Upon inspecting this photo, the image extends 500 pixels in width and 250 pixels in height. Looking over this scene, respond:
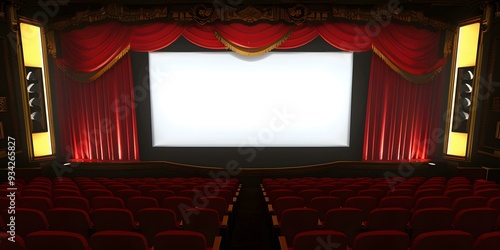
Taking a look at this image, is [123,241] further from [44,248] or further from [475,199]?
[475,199]

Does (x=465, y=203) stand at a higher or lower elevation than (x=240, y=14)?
lower

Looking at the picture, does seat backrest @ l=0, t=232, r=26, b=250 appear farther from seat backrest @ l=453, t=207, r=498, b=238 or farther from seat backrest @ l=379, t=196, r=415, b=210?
seat backrest @ l=453, t=207, r=498, b=238

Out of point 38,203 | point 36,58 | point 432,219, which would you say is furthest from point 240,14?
point 432,219

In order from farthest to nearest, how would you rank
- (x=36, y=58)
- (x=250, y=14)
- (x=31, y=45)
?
(x=36, y=58) → (x=31, y=45) → (x=250, y=14)

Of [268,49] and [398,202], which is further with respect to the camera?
[268,49]

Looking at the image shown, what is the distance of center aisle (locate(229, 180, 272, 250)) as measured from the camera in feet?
10.9

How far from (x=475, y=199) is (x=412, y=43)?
4722 millimetres

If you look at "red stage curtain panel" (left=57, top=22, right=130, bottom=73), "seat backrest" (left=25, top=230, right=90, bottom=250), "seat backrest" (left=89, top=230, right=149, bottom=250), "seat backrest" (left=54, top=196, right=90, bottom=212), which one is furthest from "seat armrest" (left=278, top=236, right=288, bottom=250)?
"red stage curtain panel" (left=57, top=22, right=130, bottom=73)

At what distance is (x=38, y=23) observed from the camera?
641 cm

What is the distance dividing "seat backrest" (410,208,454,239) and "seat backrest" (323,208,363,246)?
1.71 feet

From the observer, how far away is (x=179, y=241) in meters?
1.79

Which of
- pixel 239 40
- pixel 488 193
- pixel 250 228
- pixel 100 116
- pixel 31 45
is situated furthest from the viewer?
pixel 100 116

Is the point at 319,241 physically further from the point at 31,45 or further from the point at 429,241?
the point at 31,45

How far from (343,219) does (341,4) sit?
17.5ft
